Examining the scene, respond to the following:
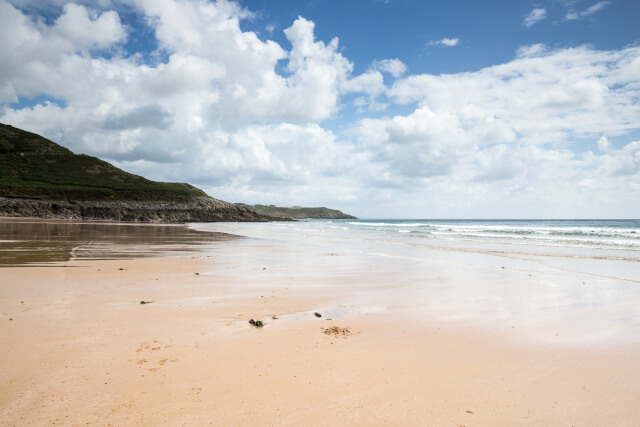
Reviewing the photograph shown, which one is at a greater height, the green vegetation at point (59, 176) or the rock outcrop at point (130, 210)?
the green vegetation at point (59, 176)

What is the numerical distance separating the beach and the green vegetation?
82016 mm

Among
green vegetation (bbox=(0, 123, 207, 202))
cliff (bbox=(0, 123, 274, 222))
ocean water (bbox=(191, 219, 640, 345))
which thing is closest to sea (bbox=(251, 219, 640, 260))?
ocean water (bbox=(191, 219, 640, 345))

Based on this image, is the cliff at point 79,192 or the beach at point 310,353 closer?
the beach at point 310,353

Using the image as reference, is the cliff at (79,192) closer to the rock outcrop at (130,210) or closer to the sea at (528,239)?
the rock outcrop at (130,210)

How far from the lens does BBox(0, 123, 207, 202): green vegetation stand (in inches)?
3066

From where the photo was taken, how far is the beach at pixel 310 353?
12.3ft

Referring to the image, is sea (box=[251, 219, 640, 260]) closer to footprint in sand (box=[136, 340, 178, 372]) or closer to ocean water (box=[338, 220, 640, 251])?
ocean water (box=[338, 220, 640, 251])

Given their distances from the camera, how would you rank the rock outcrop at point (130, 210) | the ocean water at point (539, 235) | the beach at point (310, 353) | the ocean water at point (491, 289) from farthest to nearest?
1. the rock outcrop at point (130, 210)
2. the ocean water at point (539, 235)
3. the ocean water at point (491, 289)
4. the beach at point (310, 353)

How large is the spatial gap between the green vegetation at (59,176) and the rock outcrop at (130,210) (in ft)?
14.8

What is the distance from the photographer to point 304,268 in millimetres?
14781

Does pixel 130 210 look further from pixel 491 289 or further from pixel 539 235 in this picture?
pixel 491 289

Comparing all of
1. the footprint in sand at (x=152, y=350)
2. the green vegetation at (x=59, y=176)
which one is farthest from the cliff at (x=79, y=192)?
the footprint in sand at (x=152, y=350)

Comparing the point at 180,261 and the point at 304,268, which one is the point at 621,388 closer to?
the point at 304,268

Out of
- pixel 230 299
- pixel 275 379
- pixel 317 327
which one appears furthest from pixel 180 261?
pixel 275 379
